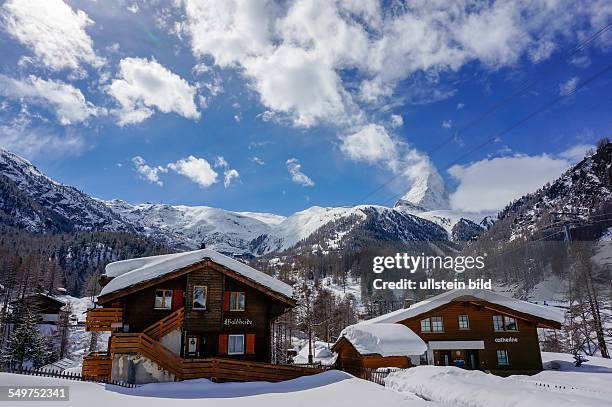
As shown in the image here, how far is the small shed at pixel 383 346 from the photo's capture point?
102ft

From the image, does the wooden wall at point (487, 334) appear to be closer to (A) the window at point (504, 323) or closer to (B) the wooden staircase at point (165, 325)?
(A) the window at point (504, 323)

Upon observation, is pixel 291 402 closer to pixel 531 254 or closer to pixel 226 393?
pixel 226 393

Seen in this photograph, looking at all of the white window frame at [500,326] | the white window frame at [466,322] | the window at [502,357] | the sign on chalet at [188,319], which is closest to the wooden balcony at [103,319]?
the sign on chalet at [188,319]

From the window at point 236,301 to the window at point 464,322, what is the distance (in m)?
20.8

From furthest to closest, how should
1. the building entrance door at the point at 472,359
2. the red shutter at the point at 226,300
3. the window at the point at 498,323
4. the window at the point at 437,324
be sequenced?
the window at the point at 498,323, the window at the point at 437,324, the building entrance door at the point at 472,359, the red shutter at the point at 226,300

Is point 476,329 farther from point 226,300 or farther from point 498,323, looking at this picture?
point 226,300

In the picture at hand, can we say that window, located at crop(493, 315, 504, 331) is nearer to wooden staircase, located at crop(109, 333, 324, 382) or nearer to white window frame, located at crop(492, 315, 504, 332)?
white window frame, located at crop(492, 315, 504, 332)

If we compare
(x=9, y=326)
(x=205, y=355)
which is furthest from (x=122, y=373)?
(x=9, y=326)

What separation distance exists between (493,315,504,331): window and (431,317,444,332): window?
491 cm

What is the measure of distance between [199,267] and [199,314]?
314 cm

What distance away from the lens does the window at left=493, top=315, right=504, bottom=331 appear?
3831 cm

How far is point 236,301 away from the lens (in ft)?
99.7

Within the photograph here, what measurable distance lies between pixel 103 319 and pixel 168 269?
4.92 meters

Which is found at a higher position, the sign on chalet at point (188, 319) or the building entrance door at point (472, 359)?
the sign on chalet at point (188, 319)
